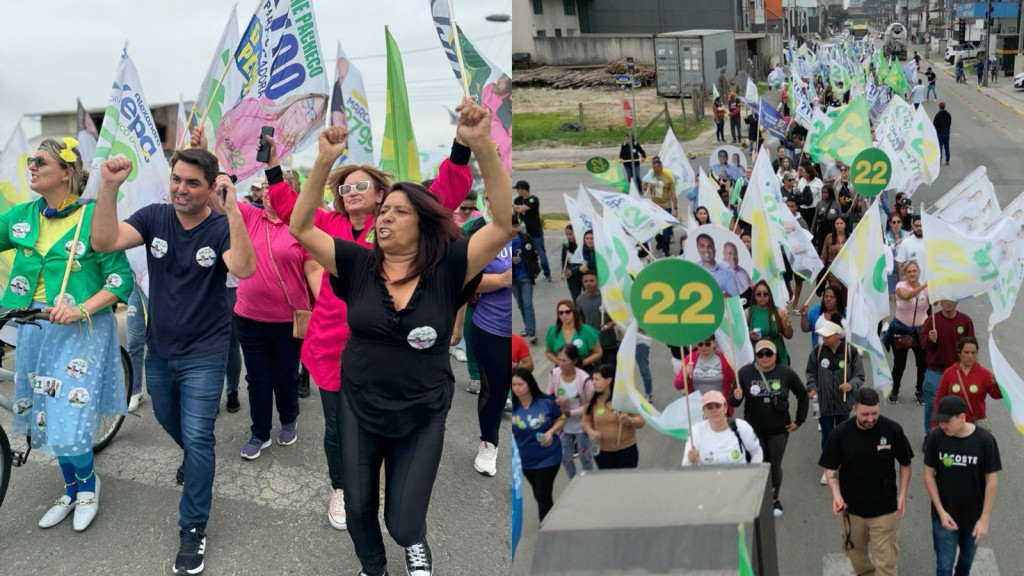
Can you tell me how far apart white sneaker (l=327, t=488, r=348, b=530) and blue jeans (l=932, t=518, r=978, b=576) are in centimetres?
294

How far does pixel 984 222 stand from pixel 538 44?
14.3 feet

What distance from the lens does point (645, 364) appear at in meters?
6.61

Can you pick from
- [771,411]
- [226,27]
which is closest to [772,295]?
[771,411]

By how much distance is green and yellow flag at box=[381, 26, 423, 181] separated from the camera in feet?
12.7

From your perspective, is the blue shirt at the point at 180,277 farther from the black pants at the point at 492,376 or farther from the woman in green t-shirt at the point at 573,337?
the woman in green t-shirt at the point at 573,337

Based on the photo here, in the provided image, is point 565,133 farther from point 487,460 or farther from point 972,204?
point 487,460

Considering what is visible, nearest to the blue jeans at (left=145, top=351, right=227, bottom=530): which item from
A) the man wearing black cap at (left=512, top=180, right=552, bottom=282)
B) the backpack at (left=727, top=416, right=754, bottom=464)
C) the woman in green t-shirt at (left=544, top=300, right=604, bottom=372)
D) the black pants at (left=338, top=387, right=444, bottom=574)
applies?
the black pants at (left=338, top=387, right=444, bottom=574)

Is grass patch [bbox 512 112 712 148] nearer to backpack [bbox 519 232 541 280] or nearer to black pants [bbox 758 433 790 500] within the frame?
backpack [bbox 519 232 541 280]

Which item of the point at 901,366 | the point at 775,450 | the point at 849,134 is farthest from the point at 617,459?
the point at 849,134

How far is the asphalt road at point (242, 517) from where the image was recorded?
3.83 meters

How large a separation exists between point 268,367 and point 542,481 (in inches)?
59.0

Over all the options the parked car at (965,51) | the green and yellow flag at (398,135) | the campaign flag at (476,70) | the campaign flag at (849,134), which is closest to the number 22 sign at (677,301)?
the green and yellow flag at (398,135)

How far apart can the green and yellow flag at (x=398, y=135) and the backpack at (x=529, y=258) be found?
425cm

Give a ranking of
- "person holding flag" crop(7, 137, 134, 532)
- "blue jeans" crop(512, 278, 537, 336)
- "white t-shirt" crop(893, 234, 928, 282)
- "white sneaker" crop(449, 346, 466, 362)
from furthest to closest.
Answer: "white t-shirt" crop(893, 234, 928, 282)
"blue jeans" crop(512, 278, 537, 336)
"white sneaker" crop(449, 346, 466, 362)
"person holding flag" crop(7, 137, 134, 532)
